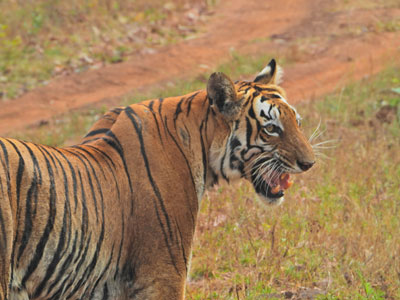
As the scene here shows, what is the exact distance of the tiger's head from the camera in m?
3.59

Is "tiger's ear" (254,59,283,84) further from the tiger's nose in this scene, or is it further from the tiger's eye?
the tiger's nose

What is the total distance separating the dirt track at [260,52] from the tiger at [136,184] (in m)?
5.56

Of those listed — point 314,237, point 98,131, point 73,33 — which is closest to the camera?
point 98,131

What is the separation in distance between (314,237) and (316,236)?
3 cm

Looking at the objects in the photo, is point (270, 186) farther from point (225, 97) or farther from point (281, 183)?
point (225, 97)

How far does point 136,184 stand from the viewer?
3.41 metres

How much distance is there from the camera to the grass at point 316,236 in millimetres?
4559

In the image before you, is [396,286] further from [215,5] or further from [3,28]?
[215,5]

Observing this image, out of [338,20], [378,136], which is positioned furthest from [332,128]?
[338,20]

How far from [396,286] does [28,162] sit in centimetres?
279

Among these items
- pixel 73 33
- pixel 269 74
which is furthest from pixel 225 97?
pixel 73 33

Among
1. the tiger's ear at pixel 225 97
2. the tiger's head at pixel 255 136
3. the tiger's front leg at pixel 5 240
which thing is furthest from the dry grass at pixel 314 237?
the tiger's front leg at pixel 5 240

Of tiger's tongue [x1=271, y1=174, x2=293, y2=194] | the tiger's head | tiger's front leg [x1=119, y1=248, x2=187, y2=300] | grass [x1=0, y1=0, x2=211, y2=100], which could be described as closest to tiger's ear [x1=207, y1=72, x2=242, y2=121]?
the tiger's head

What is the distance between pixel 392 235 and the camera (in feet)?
17.0
